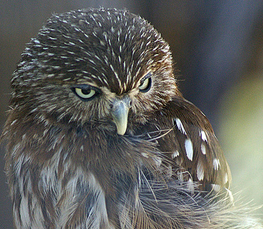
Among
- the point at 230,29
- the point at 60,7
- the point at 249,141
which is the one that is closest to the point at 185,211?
the point at 249,141

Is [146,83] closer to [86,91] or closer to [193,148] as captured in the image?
[86,91]

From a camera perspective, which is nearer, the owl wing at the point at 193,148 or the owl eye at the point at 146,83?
the owl eye at the point at 146,83

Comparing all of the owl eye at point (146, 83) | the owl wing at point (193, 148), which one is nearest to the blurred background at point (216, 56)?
the owl wing at point (193, 148)

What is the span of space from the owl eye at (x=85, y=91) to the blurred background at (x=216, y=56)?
0.28m

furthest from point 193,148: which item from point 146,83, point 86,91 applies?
point 86,91

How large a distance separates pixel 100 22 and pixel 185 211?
67 centimetres

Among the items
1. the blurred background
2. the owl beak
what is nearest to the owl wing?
the blurred background

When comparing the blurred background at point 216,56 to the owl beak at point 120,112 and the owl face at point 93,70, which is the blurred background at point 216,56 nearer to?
the owl face at point 93,70

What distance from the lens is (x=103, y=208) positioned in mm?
1049

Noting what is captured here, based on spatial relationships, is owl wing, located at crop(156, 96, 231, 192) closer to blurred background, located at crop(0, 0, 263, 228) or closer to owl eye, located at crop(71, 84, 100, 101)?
blurred background, located at crop(0, 0, 263, 228)

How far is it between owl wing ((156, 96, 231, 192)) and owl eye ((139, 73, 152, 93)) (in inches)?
5.3

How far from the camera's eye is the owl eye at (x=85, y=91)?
3.06ft

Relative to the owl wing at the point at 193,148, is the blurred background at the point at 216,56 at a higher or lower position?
higher

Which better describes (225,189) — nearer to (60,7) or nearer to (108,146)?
(108,146)
